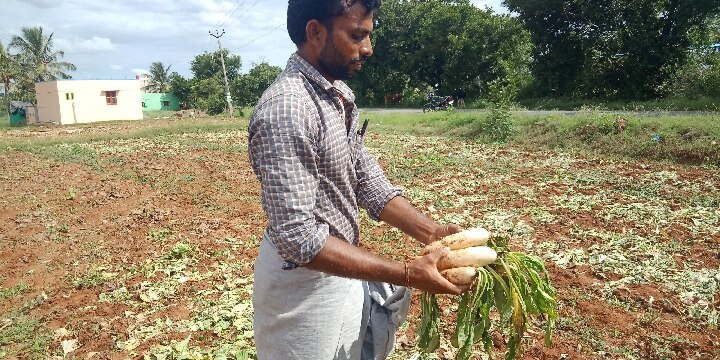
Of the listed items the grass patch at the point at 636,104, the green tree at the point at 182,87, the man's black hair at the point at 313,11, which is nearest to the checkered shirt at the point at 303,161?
the man's black hair at the point at 313,11

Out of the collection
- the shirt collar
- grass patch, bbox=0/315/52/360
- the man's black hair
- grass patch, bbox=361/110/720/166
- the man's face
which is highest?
the man's black hair

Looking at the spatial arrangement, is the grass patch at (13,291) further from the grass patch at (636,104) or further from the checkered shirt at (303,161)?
the grass patch at (636,104)

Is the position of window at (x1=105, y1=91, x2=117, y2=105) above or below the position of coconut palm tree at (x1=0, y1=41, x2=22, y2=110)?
below

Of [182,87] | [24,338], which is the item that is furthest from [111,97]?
[24,338]

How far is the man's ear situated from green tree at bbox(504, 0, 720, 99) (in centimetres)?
2148

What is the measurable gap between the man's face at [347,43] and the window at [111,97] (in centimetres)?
4262

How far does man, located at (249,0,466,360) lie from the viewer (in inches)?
66.0

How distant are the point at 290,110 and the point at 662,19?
77.7 ft

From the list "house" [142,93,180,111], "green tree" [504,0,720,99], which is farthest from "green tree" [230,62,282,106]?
"green tree" [504,0,720,99]

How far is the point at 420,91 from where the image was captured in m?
37.5

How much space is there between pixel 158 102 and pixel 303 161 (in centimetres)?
6047

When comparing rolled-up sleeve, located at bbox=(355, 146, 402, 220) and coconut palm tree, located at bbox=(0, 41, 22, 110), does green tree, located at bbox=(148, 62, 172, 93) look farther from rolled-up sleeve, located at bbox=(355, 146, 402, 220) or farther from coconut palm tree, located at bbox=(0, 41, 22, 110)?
rolled-up sleeve, located at bbox=(355, 146, 402, 220)

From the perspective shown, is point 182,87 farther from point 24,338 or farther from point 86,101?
point 24,338

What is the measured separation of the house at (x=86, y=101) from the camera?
36562mm
